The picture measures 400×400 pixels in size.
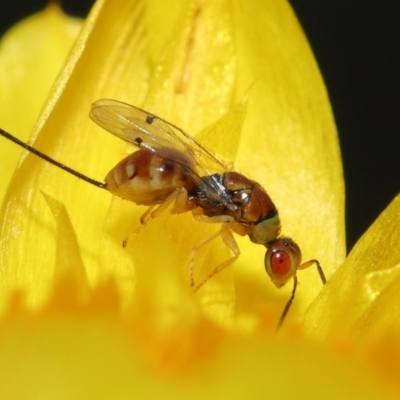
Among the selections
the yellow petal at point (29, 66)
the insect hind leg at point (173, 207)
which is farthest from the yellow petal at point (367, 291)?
the yellow petal at point (29, 66)

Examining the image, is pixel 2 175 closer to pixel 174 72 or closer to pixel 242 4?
pixel 174 72

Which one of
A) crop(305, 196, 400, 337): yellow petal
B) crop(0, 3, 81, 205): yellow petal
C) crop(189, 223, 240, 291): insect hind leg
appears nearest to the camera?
crop(305, 196, 400, 337): yellow petal

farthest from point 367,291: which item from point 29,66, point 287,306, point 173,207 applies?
point 29,66

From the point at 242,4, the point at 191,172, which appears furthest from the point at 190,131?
the point at 242,4

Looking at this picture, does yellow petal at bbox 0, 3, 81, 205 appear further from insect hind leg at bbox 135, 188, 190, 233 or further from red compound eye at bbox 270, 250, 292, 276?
red compound eye at bbox 270, 250, 292, 276

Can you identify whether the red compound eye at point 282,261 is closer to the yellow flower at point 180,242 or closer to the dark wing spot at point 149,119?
the yellow flower at point 180,242

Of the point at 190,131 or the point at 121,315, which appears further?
the point at 190,131

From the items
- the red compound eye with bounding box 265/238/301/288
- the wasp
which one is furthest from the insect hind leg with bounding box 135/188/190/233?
the red compound eye with bounding box 265/238/301/288
